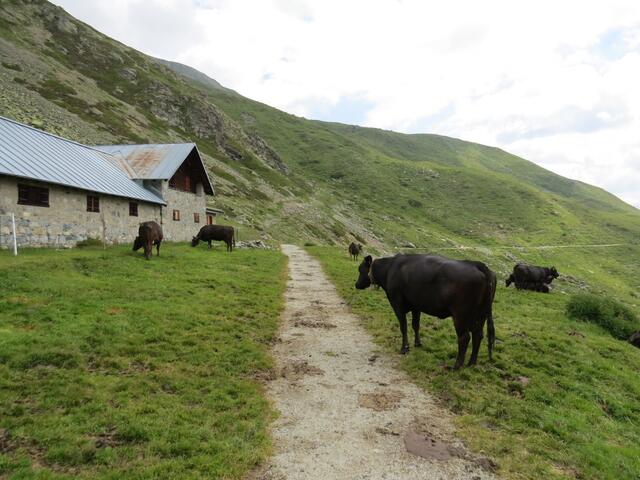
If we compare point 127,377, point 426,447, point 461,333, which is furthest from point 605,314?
point 127,377

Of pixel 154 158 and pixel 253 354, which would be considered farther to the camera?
pixel 154 158

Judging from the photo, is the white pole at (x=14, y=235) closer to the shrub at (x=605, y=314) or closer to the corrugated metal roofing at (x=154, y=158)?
the corrugated metal roofing at (x=154, y=158)

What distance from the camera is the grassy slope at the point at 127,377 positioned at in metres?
5.95

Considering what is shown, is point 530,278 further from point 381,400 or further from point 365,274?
point 381,400

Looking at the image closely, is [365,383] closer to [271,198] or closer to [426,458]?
[426,458]

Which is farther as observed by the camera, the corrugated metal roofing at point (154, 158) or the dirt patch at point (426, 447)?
the corrugated metal roofing at point (154, 158)

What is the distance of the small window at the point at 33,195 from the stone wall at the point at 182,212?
44.3 ft

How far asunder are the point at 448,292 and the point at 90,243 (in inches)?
1017

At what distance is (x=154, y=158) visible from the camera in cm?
3997

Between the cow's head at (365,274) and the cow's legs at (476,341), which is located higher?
the cow's head at (365,274)

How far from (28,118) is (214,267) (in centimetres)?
4840

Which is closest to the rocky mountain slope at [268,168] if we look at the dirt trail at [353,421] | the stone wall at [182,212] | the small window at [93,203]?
the stone wall at [182,212]

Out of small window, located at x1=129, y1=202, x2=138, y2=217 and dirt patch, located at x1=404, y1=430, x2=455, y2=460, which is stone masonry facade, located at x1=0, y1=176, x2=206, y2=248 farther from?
dirt patch, located at x1=404, y1=430, x2=455, y2=460

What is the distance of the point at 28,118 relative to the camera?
54281 millimetres
